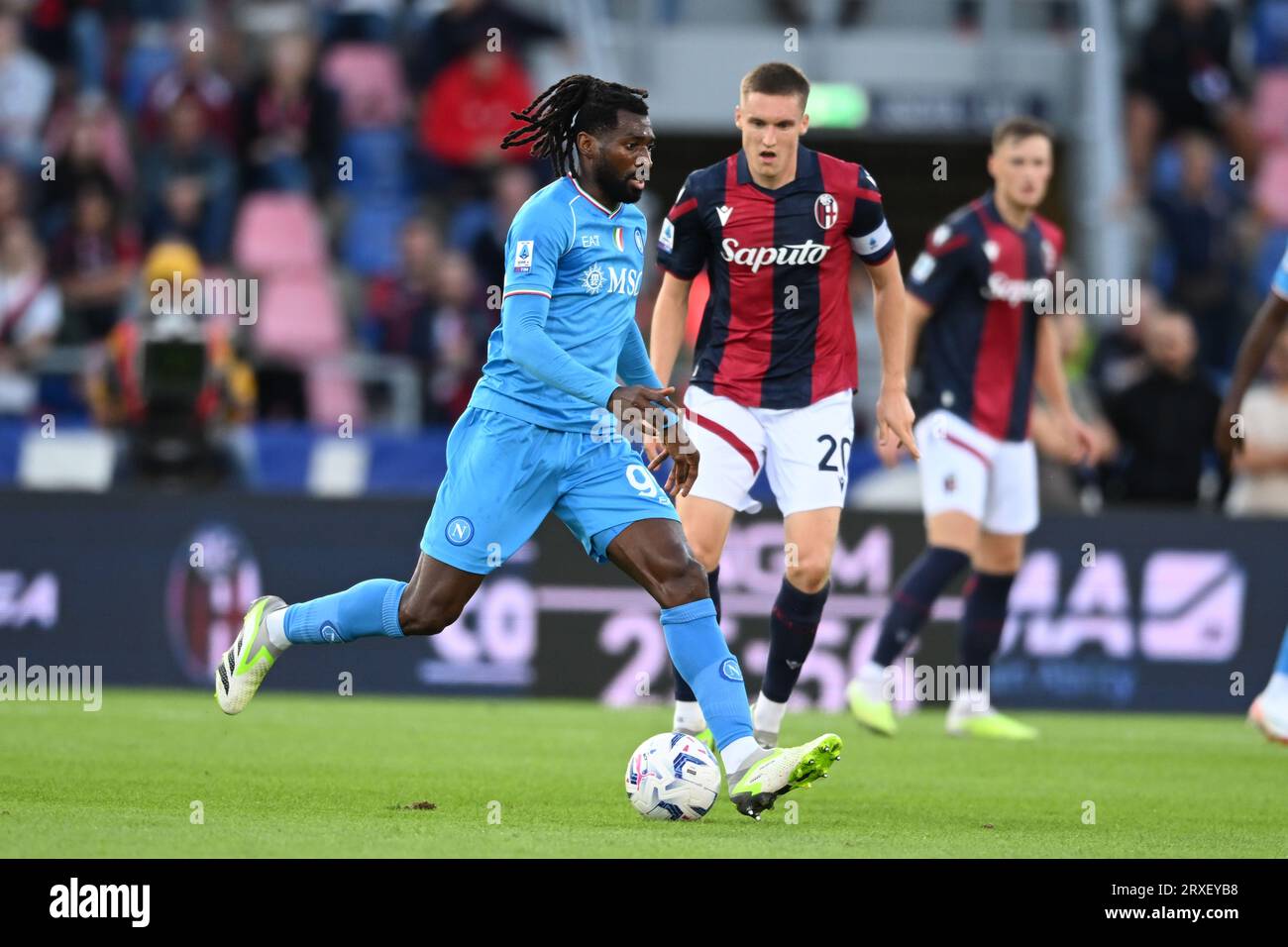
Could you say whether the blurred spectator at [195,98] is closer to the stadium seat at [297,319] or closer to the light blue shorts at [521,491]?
the stadium seat at [297,319]

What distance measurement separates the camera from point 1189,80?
17.6 meters

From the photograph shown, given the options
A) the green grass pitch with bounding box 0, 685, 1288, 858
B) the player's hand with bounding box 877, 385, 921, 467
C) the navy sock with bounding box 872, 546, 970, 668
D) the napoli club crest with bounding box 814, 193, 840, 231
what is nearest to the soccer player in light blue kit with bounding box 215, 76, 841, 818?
the green grass pitch with bounding box 0, 685, 1288, 858

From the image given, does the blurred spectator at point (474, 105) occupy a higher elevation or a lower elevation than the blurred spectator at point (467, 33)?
lower

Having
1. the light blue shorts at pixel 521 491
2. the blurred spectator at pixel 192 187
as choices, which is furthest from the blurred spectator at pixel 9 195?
the light blue shorts at pixel 521 491

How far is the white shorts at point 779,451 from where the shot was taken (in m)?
8.36

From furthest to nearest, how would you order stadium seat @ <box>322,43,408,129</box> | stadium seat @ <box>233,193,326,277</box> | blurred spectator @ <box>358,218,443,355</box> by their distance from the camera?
stadium seat @ <box>322,43,408,129</box> → stadium seat @ <box>233,193,326,277</box> → blurred spectator @ <box>358,218,443,355</box>

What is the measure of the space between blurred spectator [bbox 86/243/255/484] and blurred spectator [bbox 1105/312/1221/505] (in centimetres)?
585

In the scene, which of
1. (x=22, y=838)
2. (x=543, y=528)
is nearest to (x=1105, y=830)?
(x=22, y=838)

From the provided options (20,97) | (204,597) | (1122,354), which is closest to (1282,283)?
(204,597)

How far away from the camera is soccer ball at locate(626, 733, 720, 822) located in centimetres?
696

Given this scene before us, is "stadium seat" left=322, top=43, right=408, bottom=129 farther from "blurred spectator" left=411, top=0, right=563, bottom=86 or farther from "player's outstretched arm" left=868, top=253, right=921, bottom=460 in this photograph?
"player's outstretched arm" left=868, top=253, right=921, bottom=460

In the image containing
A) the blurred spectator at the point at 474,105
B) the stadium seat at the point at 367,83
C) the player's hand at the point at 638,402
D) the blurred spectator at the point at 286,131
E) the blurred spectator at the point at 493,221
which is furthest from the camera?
the stadium seat at the point at 367,83

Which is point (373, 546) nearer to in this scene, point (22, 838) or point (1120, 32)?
point (22, 838)

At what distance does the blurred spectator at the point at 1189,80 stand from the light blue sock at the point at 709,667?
38.9 ft
